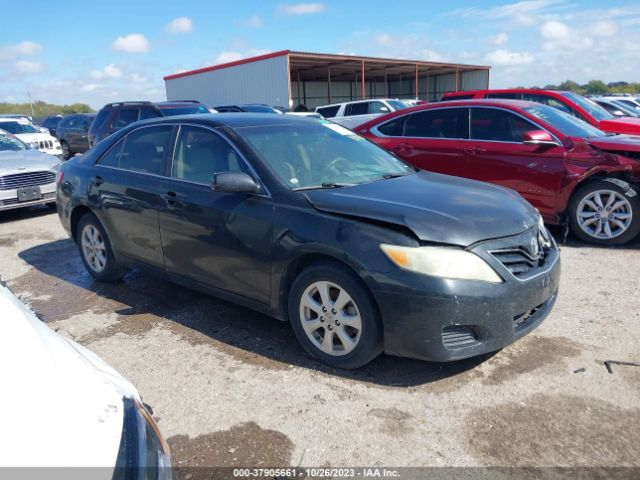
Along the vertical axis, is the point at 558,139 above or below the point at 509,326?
above

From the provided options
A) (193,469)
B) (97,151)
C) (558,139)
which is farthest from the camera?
(558,139)

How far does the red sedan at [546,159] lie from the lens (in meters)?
5.81

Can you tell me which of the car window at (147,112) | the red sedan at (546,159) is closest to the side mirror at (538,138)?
the red sedan at (546,159)

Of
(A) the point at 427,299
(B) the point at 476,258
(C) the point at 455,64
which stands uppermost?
(C) the point at 455,64

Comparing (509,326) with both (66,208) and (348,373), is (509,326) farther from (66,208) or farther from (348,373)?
(66,208)

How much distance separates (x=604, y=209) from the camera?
5.90m

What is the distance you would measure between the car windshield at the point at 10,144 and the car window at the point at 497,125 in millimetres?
8233

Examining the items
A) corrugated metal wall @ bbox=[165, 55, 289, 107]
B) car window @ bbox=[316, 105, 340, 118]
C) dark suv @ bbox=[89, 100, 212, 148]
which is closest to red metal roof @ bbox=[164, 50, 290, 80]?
corrugated metal wall @ bbox=[165, 55, 289, 107]

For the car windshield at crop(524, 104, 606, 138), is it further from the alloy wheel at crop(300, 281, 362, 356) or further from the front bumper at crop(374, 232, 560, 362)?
the alloy wheel at crop(300, 281, 362, 356)

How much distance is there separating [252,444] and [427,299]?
48.3 inches

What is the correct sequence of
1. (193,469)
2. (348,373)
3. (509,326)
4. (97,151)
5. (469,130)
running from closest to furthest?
(193,469)
(509,326)
(348,373)
(97,151)
(469,130)

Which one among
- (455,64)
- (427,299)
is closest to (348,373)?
(427,299)

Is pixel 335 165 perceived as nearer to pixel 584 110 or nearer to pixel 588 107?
pixel 584 110

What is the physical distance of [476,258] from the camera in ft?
9.70
